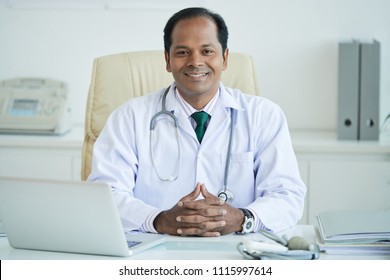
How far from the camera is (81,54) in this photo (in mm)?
3619

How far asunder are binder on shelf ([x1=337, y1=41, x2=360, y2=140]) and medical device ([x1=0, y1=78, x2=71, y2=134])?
119 centimetres

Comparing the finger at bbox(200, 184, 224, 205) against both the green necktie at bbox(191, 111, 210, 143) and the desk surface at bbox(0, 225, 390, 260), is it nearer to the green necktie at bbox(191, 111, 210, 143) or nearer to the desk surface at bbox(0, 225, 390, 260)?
the desk surface at bbox(0, 225, 390, 260)

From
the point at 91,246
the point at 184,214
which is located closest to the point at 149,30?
the point at 184,214

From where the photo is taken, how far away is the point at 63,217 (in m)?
1.58

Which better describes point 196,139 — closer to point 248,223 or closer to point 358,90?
point 248,223

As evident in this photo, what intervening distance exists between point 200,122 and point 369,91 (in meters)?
1.21

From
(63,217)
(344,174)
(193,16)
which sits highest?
(193,16)

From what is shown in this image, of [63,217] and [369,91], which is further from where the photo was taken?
[369,91]

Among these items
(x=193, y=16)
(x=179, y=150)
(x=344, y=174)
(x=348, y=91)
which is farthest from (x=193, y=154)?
(x=348, y=91)

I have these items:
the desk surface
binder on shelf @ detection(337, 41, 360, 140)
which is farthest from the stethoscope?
binder on shelf @ detection(337, 41, 360, 140)
